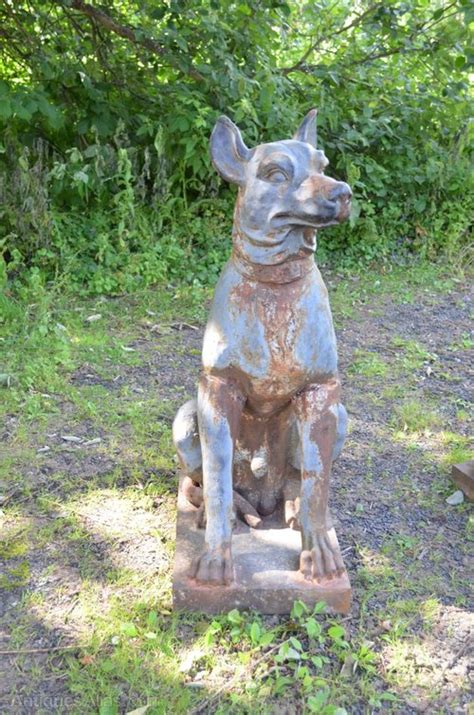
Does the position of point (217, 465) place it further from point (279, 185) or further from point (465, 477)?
point (465, 477)

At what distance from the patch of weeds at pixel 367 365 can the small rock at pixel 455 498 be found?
141 centimetres

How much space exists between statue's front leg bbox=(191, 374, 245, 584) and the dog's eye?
0.70 m

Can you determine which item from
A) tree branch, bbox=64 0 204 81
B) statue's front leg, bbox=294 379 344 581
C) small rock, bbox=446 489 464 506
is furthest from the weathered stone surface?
tree branch, bbox=64 0 204 81

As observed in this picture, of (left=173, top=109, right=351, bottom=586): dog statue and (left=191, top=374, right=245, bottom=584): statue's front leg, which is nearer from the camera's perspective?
(left=173, top=109, right=351, bottom=586): dog statue

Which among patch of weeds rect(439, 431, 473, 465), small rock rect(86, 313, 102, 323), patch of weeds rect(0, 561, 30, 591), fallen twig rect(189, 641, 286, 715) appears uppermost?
small rock rect(86, 313, 102, 323)

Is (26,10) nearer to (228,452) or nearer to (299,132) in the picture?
(299,132)

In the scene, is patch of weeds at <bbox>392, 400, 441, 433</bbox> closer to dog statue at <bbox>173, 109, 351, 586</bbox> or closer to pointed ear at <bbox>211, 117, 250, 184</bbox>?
dog statue at <bbox>173, 109, 351, 586</bbox>

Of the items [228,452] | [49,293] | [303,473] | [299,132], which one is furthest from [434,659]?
[49,293]

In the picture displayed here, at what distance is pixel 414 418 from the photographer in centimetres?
422

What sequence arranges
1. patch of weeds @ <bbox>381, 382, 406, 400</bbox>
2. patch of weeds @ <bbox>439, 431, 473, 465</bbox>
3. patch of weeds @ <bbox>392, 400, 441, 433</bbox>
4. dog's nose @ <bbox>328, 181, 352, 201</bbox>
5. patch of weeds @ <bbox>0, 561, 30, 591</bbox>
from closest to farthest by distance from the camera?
dog's nose @ <bbox>328, 181, 352, 201</bbox>, patch of weeds @ <bbox>0, 561, 30, 591</bbox>, patch of weeds @ <bbox>439, 431, 473, 465</bbox>, patch of weeds @ <bbox>392, 400, 441, 433</bbox>, patch of weeds @ <bbox>381, 382, 406, 400</bbox>

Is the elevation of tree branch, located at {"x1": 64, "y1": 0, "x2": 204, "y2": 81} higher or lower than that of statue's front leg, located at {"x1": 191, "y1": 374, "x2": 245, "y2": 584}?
higher

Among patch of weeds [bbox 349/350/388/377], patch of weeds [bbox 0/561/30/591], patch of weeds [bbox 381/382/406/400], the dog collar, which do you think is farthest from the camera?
patch of weeds [bbox 349/350/388/377]

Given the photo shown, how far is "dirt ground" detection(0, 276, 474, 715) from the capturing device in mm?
2490

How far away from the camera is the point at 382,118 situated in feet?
22.0
